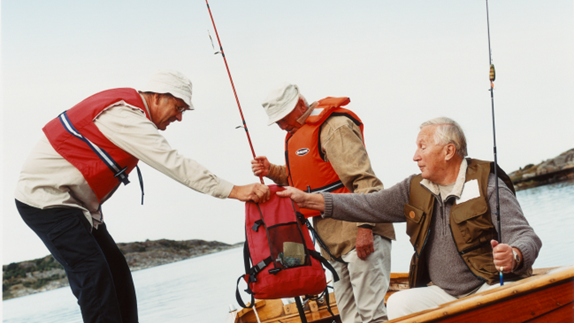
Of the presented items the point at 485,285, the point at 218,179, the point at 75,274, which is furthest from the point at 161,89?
the point at 485,285

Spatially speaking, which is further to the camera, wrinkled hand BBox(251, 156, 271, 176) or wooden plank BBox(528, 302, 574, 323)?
wrinkled hand BBox(251, 156, 271, 176)

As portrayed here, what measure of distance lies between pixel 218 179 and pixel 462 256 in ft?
3.83

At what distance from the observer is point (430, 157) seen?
2.03m

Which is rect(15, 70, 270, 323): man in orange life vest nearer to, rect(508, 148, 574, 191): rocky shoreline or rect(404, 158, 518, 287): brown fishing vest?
rect(404, 158, 518, 287): brown fishing vest

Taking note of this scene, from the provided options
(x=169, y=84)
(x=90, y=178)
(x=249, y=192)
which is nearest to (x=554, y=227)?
(x=249, y=192)

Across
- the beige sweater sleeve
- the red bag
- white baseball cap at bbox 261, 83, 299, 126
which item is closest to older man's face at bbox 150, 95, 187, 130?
white baseball cap at bbox 261, 83, 299, 126

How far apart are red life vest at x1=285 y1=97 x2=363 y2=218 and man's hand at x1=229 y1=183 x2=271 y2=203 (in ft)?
1.70

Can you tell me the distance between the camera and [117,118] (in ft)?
7.22

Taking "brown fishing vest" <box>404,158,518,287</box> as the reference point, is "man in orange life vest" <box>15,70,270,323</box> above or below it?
above

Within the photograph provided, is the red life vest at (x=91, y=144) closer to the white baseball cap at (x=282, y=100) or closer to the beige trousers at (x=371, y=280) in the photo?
the white baseball cap at (x=282, y=100)

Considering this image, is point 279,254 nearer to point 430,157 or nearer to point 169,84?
point 430,157

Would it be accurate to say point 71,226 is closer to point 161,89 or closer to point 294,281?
point 161,89

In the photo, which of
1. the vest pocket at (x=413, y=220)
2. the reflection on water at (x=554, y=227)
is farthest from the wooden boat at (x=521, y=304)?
the reflection on water at (x=554, y=227)

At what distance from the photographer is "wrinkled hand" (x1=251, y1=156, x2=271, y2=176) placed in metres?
3.06
